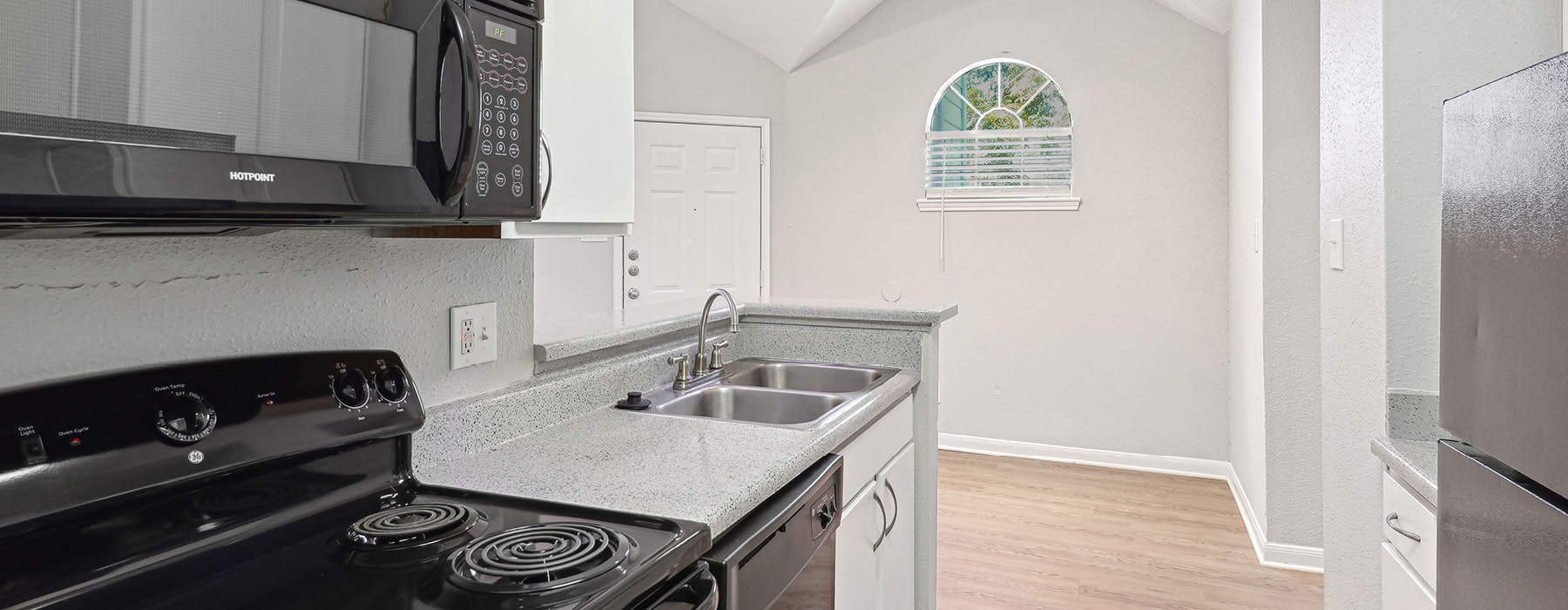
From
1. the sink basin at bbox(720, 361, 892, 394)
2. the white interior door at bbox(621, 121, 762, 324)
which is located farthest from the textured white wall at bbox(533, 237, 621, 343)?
the sink basin at bbox(720, 361, 892, 394)

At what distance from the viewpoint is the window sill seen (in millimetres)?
4355

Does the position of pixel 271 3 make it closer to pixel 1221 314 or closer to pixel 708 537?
pixel 708 537

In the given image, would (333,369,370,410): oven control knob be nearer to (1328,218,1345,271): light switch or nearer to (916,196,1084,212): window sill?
(1328,218,1345,271): light switch

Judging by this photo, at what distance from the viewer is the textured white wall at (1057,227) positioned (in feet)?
13.6

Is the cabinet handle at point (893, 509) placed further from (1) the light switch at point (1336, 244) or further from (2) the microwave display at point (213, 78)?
(2) the microwave display at point (213, 78)

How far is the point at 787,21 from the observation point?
175 inches

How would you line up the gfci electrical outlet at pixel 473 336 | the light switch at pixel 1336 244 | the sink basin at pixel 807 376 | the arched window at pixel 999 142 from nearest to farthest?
the gfci electrical outlet at pixel 473 336, the light switch at pixel 1336 244, the sink basin at pixel 807 376, the arched window at pixel 999 142

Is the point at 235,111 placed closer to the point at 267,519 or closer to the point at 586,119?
the point at 267,519

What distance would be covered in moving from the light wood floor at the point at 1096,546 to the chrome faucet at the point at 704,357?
121 cm

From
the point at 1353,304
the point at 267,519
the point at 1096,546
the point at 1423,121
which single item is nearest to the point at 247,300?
the point at 267,519

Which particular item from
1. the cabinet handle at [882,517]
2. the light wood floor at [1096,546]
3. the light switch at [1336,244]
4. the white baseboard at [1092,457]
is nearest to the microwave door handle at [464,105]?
the cabinet handle at [882,517]

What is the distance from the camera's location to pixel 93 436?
0.88 metres

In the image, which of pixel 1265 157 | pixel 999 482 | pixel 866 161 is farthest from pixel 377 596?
pixel 866 161

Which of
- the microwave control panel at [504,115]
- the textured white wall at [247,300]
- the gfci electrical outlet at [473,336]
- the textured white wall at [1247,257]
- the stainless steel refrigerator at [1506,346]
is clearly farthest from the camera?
the textured white wall at [1247,257]
